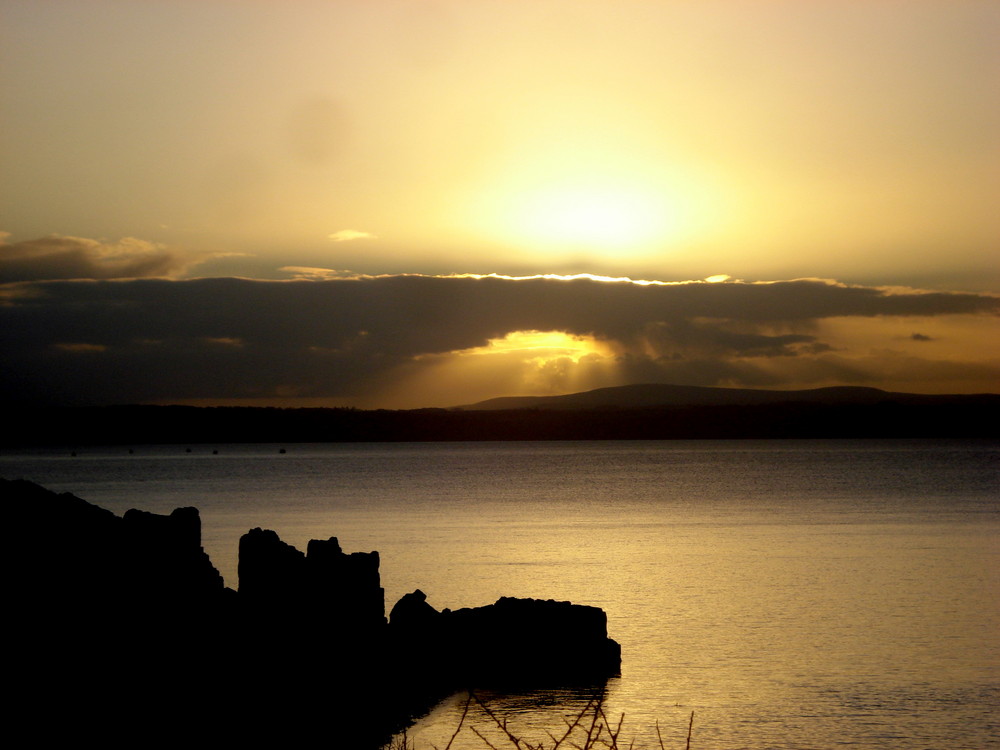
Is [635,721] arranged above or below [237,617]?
below

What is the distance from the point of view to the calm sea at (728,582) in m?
23.0

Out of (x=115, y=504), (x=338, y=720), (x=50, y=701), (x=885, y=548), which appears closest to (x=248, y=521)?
(x=115, y=504)

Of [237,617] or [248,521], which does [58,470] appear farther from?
[237,617]

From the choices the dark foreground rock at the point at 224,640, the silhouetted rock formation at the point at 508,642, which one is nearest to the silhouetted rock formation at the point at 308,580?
the dark foreground rock at the point at 224,640

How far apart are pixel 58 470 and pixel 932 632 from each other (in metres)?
156

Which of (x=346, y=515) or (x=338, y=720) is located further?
(x=346, y=515)

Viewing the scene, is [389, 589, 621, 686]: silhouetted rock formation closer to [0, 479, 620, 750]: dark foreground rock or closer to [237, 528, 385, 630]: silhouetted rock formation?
[0, 479, 620, 750]: dark foreground rock

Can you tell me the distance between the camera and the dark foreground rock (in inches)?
624

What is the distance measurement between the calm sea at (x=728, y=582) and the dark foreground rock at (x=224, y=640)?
129 cm

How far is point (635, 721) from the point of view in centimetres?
2286

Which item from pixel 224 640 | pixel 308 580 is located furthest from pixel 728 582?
pixel 224 640

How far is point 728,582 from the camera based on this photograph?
42.9 m

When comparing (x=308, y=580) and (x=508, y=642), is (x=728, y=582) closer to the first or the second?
(x=508, y=642)

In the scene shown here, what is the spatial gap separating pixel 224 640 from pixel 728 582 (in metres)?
27.9
